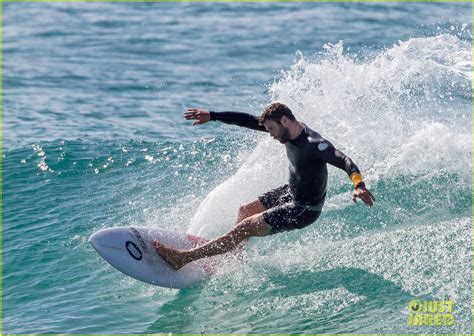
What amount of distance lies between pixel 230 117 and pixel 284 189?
1124mm

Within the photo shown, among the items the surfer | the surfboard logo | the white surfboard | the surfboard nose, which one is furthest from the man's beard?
the surfboard nose

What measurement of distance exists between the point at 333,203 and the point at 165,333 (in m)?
3.58

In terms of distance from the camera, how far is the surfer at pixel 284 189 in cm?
859

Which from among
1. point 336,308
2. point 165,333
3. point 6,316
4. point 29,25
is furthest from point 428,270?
point 29,25

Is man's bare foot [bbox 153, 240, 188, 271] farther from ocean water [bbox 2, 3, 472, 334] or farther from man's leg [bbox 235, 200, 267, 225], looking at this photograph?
man's leg [bbox 235, 200, 267, 225]

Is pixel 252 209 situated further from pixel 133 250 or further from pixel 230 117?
pixel 133 250

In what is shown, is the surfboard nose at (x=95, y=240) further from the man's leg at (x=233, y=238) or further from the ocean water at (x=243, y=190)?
the man's leg at (x=233, y=238)

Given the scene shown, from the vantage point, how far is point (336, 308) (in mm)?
8523

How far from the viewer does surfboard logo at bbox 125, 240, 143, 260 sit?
9.30 meters

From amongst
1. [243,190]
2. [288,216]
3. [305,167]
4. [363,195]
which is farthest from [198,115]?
[363,195]

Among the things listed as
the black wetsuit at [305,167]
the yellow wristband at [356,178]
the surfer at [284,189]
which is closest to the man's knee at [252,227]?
the surfer at [284,189]

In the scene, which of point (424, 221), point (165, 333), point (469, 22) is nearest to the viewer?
point (165, 333)

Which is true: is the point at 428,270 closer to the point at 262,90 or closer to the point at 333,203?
the point at 333,203

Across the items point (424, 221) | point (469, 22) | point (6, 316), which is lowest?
point (6, 316)
